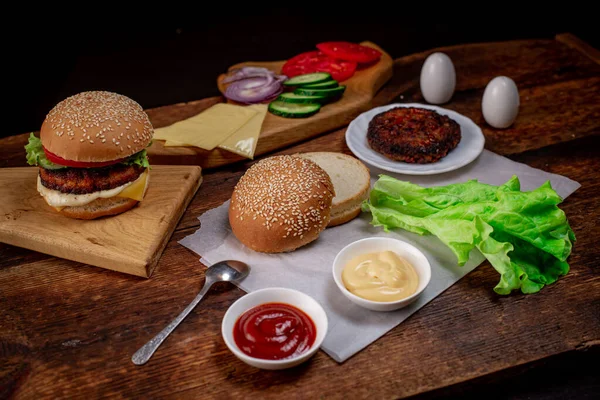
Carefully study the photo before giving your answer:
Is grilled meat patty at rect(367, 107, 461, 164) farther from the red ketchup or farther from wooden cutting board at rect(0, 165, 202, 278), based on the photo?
the red ketchup

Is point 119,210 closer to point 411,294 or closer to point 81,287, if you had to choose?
point 81,287

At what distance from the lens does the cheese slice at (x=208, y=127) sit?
4484 millimetres

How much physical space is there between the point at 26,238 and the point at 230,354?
4.98 ft

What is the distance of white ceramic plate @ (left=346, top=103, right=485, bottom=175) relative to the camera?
4.29 metres

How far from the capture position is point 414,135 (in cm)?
441

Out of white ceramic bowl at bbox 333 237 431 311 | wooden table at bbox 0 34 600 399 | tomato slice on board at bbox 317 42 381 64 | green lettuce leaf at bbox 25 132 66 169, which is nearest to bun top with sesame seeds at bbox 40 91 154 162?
green lettuce leaf at bbox 25 132 66 169

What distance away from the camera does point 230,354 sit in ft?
9.91

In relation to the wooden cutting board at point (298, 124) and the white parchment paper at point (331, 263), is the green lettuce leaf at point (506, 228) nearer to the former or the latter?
the white parchment paper at point (331, 263)

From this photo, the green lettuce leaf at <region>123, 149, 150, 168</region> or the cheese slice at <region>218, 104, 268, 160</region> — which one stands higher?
the green lettuce leaf at <region>123, 149, 150, 168</region>

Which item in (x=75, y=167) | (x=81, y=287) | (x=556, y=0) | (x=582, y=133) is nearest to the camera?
(x=81, y=287)

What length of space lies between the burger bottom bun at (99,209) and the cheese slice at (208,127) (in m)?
0.76

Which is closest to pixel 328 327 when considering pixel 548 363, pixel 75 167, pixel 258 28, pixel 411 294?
pixel 411 294

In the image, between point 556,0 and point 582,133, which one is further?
point 556,0

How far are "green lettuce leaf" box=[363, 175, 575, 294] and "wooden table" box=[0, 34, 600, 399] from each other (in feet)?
0.37
